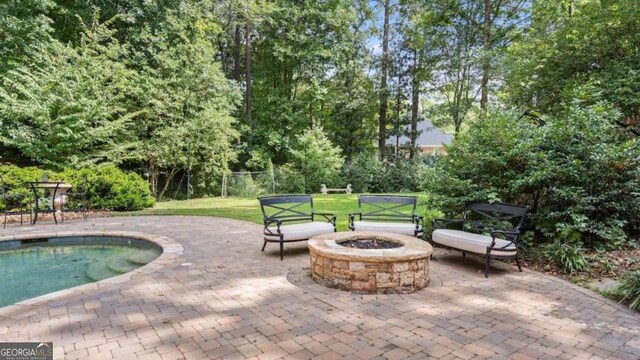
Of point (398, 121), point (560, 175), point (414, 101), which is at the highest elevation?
point (414, 101)

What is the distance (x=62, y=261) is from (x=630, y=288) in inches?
292

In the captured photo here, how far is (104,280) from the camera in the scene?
12.7 feet

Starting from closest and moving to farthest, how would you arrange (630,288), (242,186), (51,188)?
1. (630,288)
2. (51,188)
3. (242,186)

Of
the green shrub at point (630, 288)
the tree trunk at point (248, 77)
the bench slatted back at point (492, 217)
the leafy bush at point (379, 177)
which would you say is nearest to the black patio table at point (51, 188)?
the bench slatted back at point (492, 217)

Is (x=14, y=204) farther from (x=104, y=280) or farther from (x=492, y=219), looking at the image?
(x=492, y=219)

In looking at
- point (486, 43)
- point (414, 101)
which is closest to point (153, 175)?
point (414, 101)

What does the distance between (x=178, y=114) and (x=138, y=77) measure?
1920 millimetres

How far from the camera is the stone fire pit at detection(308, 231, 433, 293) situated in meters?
3.62

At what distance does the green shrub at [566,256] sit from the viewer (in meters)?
4.34

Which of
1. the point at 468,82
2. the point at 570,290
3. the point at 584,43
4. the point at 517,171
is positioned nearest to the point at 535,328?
the point at 570,290

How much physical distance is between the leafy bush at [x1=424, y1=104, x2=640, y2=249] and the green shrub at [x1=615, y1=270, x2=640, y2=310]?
1.00m

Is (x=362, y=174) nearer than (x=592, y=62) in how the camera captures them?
No

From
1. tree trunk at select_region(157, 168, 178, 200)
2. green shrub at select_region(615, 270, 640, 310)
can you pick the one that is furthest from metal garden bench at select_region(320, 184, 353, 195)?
green shrub at select_region(615, 270, 640, 310)

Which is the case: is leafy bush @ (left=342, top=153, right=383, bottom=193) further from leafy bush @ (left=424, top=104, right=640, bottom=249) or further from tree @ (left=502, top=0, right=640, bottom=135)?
leafy bush @ (left=424, top=104, right=640, bottom=249)
